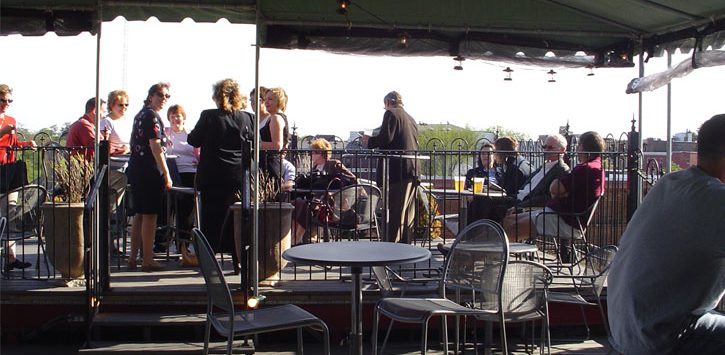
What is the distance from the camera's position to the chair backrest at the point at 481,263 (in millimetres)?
4320

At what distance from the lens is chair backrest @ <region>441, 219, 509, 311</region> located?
170 inches

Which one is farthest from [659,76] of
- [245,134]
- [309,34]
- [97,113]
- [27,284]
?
[27,284]

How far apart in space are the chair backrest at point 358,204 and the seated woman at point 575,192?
4.35 feet

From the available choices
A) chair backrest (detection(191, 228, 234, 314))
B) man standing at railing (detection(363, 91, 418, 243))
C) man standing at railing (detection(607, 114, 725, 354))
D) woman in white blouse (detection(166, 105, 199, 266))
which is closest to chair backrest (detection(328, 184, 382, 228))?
man standing at railing (detection(363, 91, 418, 243))

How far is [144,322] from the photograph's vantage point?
18.5ft

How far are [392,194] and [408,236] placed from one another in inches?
17.8

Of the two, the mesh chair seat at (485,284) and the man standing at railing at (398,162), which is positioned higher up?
the man standing at railing at (398,162)

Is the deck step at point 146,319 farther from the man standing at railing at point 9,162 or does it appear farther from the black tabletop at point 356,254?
the black tabletop at point 356,254

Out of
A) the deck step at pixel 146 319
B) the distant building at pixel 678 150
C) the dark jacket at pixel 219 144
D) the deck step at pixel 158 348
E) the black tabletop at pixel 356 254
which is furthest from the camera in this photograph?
the distant building at pixel 678 150

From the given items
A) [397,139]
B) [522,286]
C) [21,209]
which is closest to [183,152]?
[21,209]

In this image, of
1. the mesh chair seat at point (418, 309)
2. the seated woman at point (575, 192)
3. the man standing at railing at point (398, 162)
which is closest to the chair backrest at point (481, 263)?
the mesh chair seat at point (418, 309)

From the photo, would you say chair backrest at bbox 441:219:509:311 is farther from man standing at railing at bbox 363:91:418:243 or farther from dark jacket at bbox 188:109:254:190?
man standing at railing at bbox 363:91:418:243

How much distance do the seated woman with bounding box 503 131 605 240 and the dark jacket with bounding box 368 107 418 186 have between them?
47.4 inches

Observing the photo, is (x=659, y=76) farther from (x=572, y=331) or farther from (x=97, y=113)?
(x=97, y=113)
